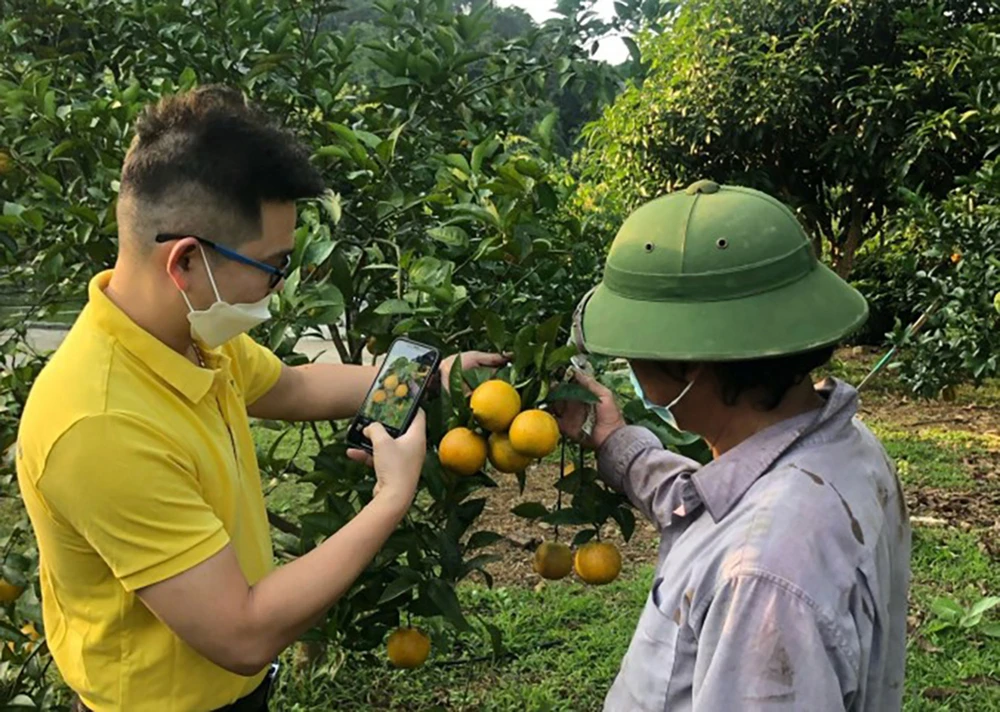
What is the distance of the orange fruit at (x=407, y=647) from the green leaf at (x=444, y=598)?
34 cm

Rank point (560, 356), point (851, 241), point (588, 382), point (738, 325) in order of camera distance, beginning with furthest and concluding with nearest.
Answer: point (851, 241), point (588, 382), point (560, 356), point (738, 325)

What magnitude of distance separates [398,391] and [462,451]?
0.49 ft

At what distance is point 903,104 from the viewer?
7250 mm

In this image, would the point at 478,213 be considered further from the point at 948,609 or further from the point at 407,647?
the point at 948,609

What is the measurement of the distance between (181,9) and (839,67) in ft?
20.5

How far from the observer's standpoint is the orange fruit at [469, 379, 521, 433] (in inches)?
58.0

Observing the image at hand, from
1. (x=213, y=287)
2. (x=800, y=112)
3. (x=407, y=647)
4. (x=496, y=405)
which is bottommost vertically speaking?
(x=800, y=112)

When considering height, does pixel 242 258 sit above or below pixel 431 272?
above

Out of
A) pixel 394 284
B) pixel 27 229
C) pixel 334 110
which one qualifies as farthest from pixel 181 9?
pixel 394 284

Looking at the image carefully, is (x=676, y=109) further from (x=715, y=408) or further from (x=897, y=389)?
(x=715, y=408)

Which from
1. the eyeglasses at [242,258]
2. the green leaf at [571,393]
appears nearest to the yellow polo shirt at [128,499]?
the eyeglasses at [242,258]

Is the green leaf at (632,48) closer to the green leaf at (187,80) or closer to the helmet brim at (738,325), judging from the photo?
the green leaf at (187,80)

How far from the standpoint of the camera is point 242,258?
4.51 feet

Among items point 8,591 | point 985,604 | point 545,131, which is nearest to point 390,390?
point 545,131
